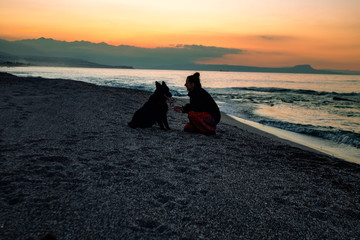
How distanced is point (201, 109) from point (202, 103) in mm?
181

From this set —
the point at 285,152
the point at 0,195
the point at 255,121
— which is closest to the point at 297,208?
the point at 285,152

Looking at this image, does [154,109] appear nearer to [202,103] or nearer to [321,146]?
[202,103]

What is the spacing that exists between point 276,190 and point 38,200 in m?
3.08

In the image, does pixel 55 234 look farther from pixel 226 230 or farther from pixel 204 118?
pixel 204 118

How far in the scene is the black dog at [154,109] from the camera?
641cm

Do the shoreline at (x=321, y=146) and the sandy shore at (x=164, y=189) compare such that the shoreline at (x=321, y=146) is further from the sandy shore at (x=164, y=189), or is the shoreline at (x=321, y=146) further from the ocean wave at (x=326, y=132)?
the sandy shore at (x=164, y=189)

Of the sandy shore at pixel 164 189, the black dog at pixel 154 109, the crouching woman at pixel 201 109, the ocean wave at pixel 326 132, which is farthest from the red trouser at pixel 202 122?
the ocean wave at pixel 326 132

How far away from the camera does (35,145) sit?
4613 mm

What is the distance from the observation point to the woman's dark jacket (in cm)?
615

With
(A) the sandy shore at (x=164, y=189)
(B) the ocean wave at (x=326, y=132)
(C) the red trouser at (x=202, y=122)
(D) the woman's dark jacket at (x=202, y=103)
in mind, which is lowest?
(B) the ocean wave at (x=326, y=132)

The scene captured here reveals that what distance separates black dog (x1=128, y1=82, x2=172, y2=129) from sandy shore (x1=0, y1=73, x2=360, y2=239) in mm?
813

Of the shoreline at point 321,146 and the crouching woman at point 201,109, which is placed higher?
the crouching woman at point 201,109

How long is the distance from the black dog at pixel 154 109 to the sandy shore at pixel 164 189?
81cm

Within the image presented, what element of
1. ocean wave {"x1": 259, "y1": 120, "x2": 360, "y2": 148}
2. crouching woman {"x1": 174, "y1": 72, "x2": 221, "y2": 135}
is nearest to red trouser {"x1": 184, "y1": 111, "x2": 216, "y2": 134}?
crouching woman {"x1": 174, "y1": 72, "x2": 221, "y2": 135}
